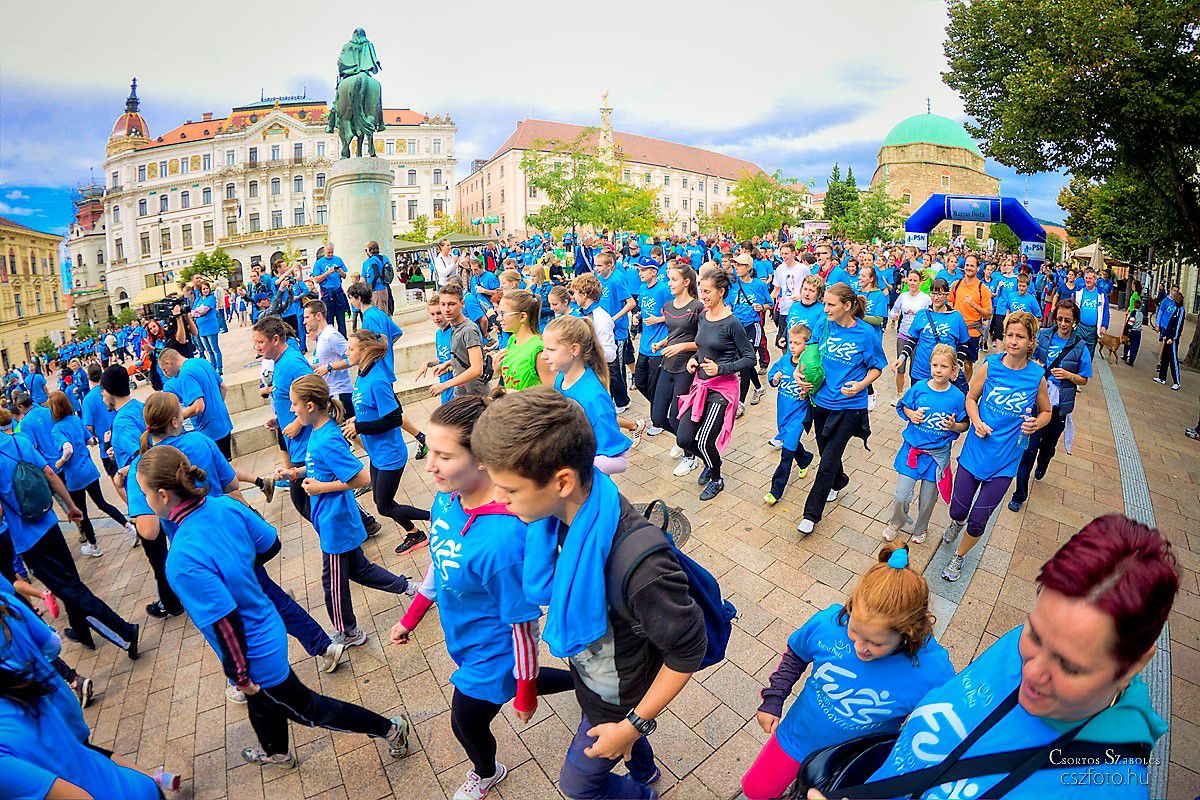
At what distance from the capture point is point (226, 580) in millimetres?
2650

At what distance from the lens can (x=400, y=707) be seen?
3477mm

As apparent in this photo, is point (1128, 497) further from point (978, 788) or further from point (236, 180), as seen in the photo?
point (236, 180)

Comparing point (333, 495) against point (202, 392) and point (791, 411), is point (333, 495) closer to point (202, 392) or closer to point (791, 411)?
→ point (202, 392)

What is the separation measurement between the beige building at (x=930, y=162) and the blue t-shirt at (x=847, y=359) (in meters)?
94.1

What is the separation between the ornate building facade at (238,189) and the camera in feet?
219

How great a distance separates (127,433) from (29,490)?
75cm

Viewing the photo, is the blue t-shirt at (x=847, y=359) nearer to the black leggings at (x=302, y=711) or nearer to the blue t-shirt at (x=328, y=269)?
the black leggings at (x=302, y=711)

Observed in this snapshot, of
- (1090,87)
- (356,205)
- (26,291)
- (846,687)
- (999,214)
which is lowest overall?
(846,687)

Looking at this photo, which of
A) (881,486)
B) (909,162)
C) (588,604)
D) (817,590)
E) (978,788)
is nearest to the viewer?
(978,788)

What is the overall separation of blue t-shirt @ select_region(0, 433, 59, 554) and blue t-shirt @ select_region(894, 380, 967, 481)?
643cm

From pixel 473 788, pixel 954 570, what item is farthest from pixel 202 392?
pixel 954 570

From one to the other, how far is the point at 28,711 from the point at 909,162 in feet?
343

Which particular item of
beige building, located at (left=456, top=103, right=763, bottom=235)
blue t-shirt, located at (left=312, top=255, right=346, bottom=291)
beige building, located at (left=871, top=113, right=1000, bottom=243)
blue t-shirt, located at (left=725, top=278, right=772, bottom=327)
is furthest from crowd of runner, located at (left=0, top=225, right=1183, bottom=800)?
beige building, located at (left=871, top=113, right=1000, bottom=243)

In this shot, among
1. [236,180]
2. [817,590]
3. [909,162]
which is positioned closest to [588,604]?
[817,590]
